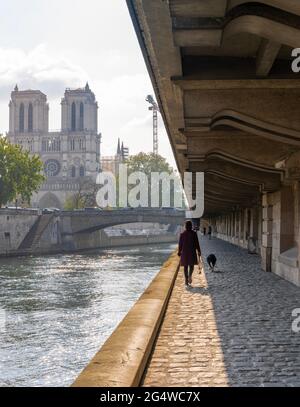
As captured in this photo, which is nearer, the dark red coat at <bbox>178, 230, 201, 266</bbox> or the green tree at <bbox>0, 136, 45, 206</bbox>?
the dark red coat at <bbox>178, 230, 201, 266</bbox>

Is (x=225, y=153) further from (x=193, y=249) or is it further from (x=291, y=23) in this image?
(x=291, y=23)

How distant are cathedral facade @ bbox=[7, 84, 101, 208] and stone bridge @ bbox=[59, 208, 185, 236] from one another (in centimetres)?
7027

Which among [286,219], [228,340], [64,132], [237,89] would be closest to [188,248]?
[286,219]

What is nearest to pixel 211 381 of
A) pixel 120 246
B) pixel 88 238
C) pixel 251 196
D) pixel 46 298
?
pixel 46 298

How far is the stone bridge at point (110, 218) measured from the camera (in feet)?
236

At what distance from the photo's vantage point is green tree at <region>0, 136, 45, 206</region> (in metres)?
66.1

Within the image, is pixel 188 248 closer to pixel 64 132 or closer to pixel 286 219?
pixel 286 219

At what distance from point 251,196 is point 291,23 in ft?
81.8

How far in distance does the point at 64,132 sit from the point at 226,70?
144 meters

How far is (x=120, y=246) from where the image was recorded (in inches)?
3381

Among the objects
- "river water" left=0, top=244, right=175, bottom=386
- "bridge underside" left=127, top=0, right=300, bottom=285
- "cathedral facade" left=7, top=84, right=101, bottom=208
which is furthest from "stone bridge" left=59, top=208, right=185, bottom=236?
"cathedral facade" left=7, top=84, right=101, bottom=208

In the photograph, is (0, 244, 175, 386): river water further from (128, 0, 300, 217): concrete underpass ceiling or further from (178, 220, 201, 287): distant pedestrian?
(128, 0, 300, 217): concrete underpass ceiling

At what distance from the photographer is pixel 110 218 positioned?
72250 millimetres
